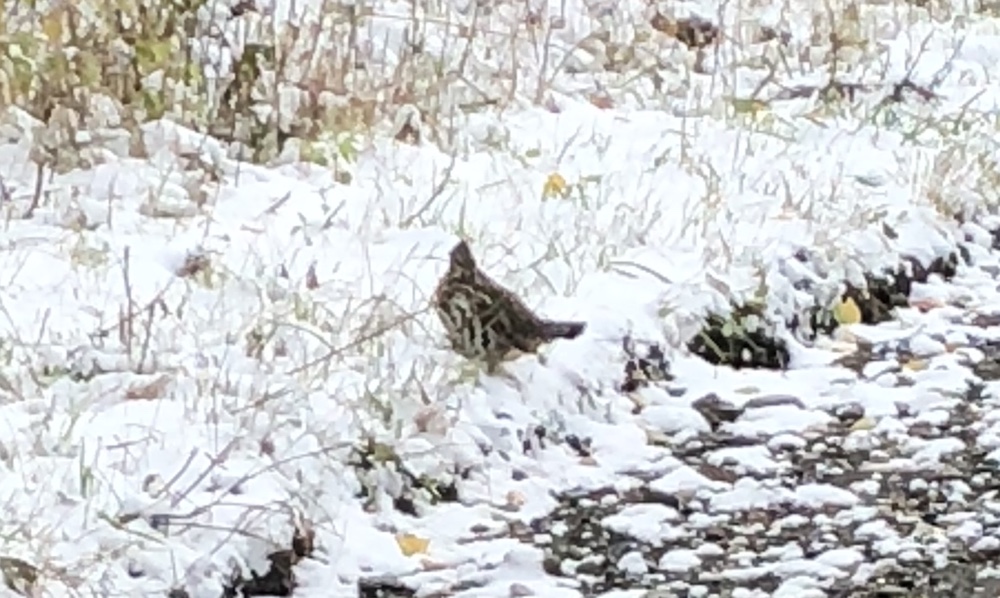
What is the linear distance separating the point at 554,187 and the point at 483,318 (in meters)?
1.17

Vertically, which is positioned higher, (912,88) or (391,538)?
(912,88)

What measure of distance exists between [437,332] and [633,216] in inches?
45.3

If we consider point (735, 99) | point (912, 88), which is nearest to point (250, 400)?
point (735, 99)

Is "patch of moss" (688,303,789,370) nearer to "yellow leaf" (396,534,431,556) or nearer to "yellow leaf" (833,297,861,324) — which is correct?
"yellow leaf" (833,297,861,324)

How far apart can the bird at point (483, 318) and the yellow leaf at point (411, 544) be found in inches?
30.0

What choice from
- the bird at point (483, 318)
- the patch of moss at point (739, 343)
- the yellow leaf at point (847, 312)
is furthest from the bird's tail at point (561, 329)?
the yellow leaf at point (847, 312)

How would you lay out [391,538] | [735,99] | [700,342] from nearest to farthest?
[391,538], [700,342], [735,99]

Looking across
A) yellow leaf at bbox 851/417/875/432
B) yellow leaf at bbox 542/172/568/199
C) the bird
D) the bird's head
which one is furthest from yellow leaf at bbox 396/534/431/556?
yellow leaf at bbox 542/172/568/199

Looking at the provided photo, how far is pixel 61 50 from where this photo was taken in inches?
232

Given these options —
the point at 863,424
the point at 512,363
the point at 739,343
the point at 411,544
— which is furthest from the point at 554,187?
the point at 411,544

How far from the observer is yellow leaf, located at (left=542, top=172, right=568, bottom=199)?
5.86m

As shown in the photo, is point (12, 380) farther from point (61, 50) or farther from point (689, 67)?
point (689, 67)

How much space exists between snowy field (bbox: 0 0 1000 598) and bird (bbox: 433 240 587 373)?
0.06 meters

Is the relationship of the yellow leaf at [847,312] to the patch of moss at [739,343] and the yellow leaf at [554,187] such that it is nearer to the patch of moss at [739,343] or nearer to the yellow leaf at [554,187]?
the patch of moss at [739,343]
